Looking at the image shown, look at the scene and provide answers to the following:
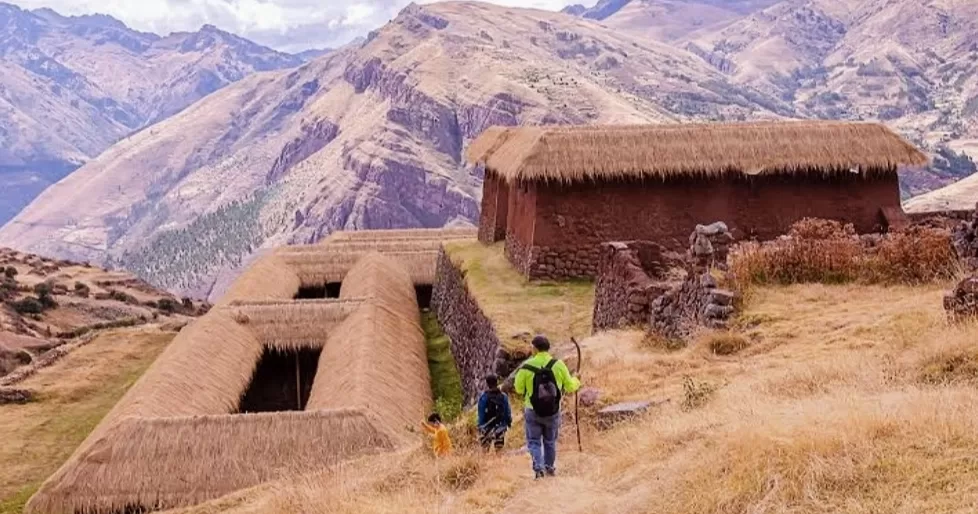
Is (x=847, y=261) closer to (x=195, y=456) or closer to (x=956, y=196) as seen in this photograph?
(x=195, y=456)

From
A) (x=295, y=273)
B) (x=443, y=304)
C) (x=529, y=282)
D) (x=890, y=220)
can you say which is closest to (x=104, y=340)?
(x=295, y=273)

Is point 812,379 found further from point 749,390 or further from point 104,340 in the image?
point 104,340

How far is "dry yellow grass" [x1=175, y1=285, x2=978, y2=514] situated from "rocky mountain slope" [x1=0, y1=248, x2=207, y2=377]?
26.8 meters

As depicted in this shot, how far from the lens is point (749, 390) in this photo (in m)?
10.3

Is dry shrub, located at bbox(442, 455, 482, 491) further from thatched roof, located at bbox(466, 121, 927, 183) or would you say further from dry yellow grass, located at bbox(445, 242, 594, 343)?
thatched roof, located at bbox(466, 121, 927, 183)

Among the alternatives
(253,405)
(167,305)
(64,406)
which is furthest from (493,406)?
(167,305)

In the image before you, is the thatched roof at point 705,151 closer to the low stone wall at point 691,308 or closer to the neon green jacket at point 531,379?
the low stone wall at point 691,308

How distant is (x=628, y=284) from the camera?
56.5 ft

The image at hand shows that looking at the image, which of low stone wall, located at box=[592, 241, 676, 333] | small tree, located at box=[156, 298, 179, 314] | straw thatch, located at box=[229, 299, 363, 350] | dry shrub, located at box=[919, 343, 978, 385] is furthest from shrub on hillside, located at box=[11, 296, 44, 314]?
dry shrub, located at box=[919, 343, 978, 385]

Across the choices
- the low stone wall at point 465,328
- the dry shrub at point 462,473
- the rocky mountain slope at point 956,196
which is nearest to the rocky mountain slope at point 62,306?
the low stone wall at point 465,328

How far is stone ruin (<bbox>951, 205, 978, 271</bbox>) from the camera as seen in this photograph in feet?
48.1

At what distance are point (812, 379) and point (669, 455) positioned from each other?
2.12 m

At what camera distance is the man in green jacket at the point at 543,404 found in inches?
381

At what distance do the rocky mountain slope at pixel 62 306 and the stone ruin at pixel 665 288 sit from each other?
2296 centimetres
